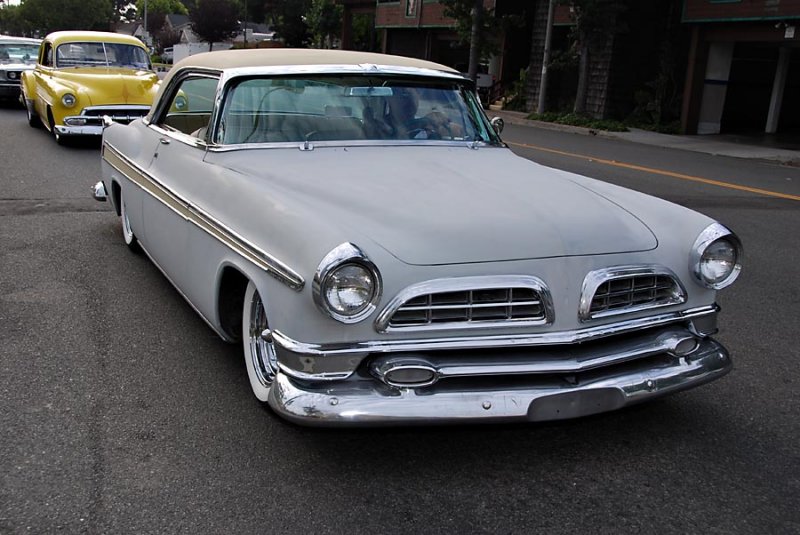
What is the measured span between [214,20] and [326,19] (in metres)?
22.0

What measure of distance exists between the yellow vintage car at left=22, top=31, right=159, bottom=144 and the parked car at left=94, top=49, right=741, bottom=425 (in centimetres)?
755

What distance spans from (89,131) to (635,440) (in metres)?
10.1

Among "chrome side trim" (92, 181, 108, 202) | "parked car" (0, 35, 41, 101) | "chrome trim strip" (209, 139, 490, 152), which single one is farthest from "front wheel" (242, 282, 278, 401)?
"parked car" (0, 35, 41, 101)

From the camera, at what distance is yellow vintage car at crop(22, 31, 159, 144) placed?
11.3m

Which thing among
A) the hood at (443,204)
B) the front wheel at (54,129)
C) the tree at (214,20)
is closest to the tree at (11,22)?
the tree at (214,20)

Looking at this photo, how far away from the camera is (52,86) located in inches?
451

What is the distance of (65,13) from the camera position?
73.1 metres

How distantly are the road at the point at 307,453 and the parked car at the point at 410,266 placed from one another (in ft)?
0.90

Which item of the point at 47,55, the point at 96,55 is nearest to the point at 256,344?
the point at 96,55

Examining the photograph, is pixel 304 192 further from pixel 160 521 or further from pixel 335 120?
pixel 160 521

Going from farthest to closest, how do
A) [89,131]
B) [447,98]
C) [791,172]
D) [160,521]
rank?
[791,172], [89,131], [447,98], [160,521]

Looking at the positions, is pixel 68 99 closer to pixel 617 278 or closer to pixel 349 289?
pixel 349 289

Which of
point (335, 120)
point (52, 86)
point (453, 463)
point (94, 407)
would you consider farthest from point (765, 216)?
point (52, 86)

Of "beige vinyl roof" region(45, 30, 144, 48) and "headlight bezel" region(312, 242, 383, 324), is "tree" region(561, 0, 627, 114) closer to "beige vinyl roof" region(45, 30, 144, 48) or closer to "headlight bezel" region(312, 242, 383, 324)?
"beige vinyl roof" region(45, 30, 144, 48)
